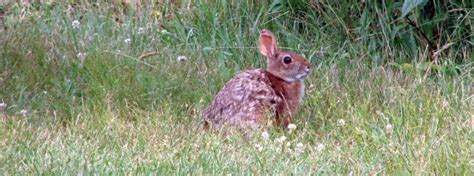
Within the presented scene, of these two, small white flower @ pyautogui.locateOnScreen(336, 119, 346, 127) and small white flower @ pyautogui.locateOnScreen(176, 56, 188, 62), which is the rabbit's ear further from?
small white flower @ pyautogui.locateOnScreen(176, 56, 188, 62)

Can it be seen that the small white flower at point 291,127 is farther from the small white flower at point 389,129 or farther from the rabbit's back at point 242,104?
the small white flower at point 389,129

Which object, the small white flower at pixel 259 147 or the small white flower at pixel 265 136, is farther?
the small white flower at pixel 265 136

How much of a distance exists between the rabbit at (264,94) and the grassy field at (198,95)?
0.11 m

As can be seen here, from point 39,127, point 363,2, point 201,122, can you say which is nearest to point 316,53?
point 363,2

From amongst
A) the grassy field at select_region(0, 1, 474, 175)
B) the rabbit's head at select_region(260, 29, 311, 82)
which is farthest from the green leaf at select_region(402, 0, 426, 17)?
the rabbit's head at select_region(260, 29, 311, 82)

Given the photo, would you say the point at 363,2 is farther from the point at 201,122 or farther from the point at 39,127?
the point at 39,127

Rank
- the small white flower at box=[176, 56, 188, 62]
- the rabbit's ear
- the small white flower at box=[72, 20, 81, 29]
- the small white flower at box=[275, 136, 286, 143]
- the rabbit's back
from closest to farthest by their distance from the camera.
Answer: the small white flower at box=[275, 136, 286, 143]
the rabbit's back
the rabbit's ear
the small white flower at box=[176, 56, 188, 62]
the small white flower at box=[72, 20, 81, 29]

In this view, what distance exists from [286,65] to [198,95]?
619 millimetres

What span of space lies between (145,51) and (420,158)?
9.87ft

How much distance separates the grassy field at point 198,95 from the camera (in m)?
5.40

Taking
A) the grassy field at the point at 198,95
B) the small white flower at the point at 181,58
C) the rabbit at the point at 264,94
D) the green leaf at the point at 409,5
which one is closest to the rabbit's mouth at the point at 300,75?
the rabbit at the point at 264,94

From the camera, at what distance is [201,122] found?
645 cm

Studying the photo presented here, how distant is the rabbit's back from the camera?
6332 millimetres

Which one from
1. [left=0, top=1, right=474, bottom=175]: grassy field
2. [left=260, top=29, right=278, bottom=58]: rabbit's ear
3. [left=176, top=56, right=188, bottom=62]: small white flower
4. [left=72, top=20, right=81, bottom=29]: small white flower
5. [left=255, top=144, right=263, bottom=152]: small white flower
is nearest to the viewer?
[left=0, top=1, right=474, bottom=175]: grassy field
